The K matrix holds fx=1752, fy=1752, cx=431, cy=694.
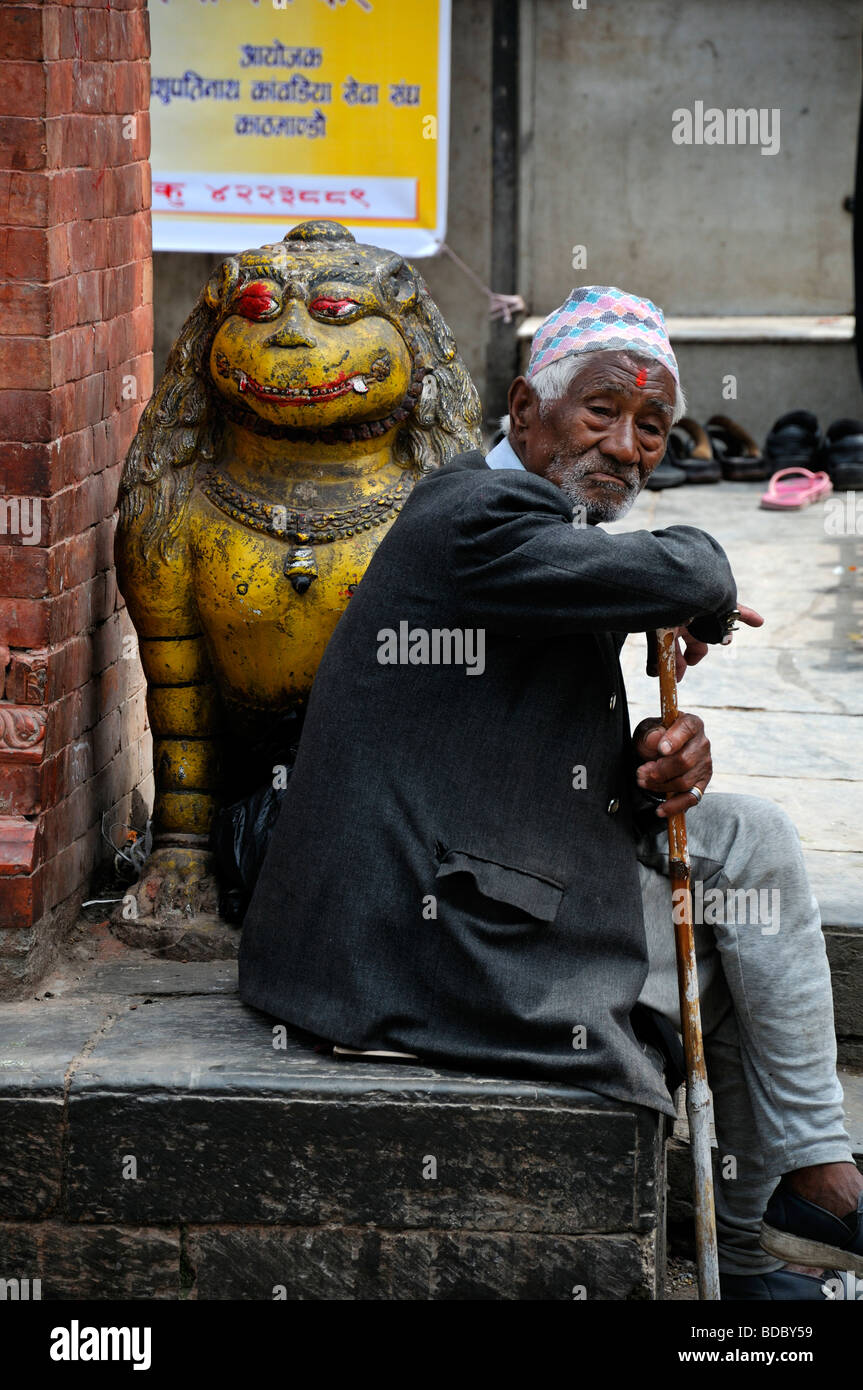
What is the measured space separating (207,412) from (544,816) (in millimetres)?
1189

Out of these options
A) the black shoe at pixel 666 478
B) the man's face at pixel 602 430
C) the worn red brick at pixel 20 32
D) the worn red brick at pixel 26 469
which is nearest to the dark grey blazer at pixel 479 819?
the man's face at pixel 602 430

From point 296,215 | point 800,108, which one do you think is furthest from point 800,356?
point 296,215

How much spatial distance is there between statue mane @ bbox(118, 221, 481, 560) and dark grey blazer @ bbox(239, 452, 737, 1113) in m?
0.57

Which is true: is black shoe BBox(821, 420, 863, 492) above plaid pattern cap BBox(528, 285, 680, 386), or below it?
below

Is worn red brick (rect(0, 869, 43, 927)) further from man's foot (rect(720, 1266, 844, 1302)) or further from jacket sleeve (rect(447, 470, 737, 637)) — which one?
man's foot (rect(720, 1266, 844, 1302))

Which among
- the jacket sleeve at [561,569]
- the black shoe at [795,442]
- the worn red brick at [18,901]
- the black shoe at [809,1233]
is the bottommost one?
the black shoe at [809,1233]

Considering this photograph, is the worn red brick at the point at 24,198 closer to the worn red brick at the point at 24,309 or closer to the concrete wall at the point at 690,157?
the worn red brick at the point at 24,309

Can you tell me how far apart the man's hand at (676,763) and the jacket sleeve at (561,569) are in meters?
0.22

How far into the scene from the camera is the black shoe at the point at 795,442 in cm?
853

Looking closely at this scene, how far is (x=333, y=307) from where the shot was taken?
11.0ft

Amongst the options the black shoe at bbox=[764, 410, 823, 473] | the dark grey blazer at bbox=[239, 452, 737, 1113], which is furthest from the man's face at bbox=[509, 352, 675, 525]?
the black shoe at bbox=[764, 410, 823, 473]

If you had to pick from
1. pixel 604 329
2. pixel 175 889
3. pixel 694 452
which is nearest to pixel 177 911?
pixel 175 889

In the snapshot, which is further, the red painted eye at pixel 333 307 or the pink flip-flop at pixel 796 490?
the pink flip-flop at pixel 796 490

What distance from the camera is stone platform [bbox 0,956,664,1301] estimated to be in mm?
2914
